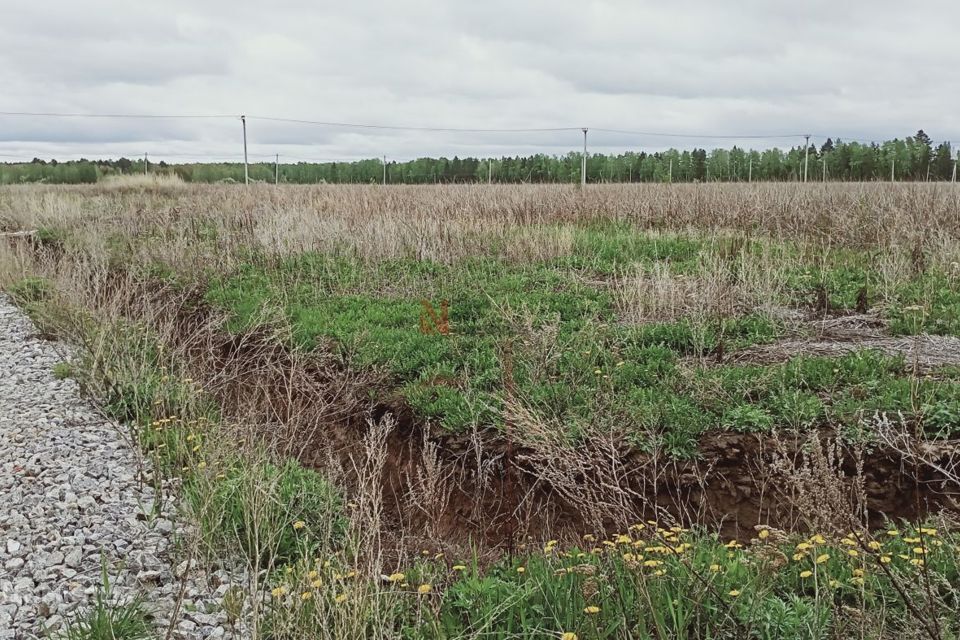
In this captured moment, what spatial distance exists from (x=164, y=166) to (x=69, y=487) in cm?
3441

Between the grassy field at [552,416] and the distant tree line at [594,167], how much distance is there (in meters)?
24.2

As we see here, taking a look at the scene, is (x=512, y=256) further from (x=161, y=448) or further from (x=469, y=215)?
(x=161, y=448)

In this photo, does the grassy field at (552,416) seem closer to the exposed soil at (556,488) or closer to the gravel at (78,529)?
the exposed soil at (556,488)

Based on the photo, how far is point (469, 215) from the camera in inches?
533

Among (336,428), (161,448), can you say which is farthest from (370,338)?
(161,448)

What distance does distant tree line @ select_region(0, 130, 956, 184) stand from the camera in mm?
34562

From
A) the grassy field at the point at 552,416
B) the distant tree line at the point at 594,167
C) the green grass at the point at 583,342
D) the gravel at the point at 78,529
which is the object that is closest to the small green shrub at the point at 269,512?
the grassy field at the point at 552,416

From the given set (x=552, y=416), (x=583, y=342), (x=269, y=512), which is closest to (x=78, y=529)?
(x=269, y=512)

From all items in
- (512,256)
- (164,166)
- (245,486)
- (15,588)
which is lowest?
(15,588)

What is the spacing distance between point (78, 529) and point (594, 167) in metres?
41.4

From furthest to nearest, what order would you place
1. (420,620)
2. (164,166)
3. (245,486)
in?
1. (164,166)
2. (245,486)
3. (420,620)

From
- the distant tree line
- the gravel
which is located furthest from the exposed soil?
the distant tree line

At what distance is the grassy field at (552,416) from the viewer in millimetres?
3025

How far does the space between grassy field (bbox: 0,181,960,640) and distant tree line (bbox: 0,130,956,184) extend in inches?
952
